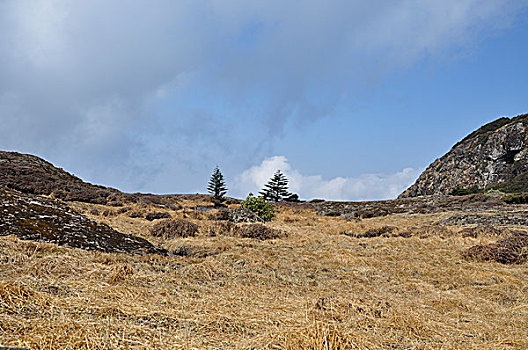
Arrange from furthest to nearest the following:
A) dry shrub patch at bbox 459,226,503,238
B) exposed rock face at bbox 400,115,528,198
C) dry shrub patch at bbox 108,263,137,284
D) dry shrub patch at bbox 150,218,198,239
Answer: exposed rock face at bbox 400,115,528,198, dry shrub patch at bbox 459,226,503,238, dry shrub patch at bbox 150,218,198,239, dry shrub patch at bbox 108,263,137,284

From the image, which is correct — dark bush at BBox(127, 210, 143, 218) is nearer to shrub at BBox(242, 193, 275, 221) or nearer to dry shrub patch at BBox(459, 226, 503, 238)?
shrub at BBox(242, 193, 275, 221)

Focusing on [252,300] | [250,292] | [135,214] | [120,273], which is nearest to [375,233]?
→ [250,292]

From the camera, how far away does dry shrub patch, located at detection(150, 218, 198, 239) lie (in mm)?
12969

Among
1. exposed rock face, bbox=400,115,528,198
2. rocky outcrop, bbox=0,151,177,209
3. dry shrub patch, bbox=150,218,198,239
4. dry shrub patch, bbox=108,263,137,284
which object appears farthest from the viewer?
exposed rock face, bbox=400,115,528,198

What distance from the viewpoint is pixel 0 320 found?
332 centimetres

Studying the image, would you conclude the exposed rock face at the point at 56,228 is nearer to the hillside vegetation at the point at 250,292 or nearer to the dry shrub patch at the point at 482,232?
the hillside vegetation at the point at 250,292

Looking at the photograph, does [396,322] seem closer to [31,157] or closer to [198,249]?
[198,249]

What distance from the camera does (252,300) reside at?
5484mm

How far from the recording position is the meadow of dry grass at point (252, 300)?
340 centimetres

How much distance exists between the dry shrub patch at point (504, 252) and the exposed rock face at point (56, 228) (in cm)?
1029

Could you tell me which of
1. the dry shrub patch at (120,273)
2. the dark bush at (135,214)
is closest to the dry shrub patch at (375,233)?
the dark bush at (135,214)

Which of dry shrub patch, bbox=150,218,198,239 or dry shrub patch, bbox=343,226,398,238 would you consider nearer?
dry shrub patch, bbox=150,218,198,239

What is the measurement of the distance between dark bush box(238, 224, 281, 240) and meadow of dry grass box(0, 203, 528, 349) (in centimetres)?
309

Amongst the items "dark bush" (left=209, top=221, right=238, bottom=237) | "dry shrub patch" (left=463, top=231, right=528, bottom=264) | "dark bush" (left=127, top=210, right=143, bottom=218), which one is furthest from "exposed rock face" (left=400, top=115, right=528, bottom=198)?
"dark bush" (left=127, top=210, right=143, bottom=218)
